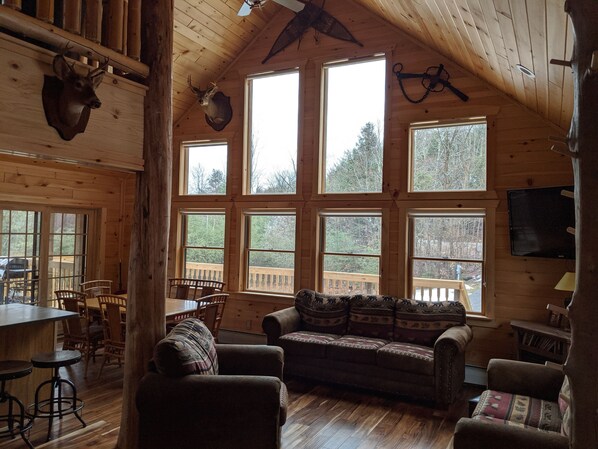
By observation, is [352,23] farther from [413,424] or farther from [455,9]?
[413,424]

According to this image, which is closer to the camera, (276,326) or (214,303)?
(214,303)

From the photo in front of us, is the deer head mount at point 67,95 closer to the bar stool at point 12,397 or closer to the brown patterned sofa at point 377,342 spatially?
the bar stool at point 12,397

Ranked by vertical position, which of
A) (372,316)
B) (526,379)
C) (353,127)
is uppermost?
(353,127)

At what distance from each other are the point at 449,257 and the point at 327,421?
240cm

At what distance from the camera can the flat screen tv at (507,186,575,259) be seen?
13.7 ft

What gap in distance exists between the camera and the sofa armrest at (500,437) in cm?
204

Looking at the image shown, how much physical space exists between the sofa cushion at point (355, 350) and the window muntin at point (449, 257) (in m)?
0.99

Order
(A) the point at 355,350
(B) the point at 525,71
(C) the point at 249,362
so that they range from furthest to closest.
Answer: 1. (A) the point at 355,350
2. (B) the point at 525,71
3. (C) the point at 249,362

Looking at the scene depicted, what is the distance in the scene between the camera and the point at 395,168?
5414mm

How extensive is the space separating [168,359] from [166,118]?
1.78 metres

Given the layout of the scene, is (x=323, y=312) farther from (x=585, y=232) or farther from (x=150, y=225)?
(x=585, y=232)

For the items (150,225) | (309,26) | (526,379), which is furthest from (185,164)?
(526,379)

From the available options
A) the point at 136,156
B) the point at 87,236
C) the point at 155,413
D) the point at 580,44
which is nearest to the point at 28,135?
the point at 136,156

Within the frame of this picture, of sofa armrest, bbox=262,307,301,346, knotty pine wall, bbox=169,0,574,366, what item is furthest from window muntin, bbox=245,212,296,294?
sofa armrest, bbox=262,307,301,346
